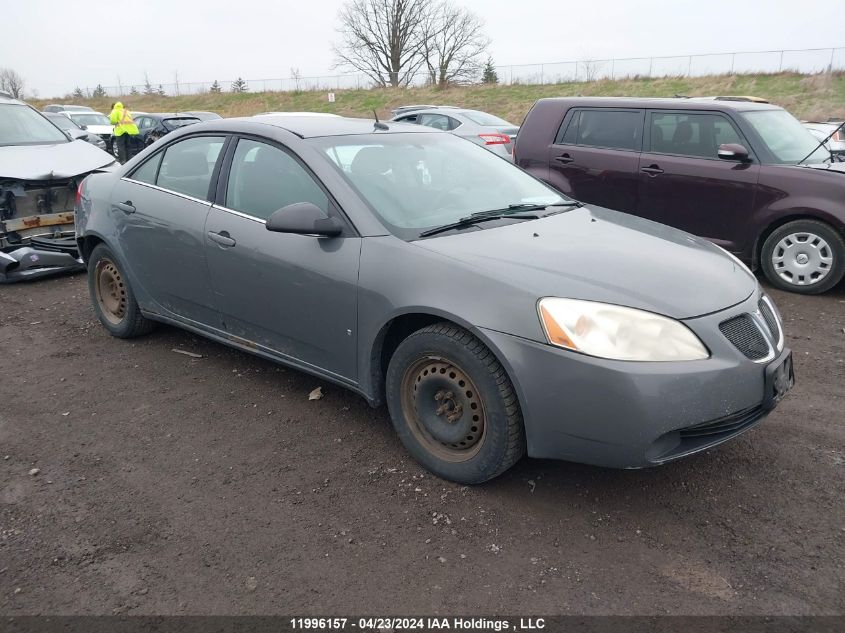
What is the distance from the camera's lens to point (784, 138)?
6.77 metres

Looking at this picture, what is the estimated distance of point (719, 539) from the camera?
9.05 feet

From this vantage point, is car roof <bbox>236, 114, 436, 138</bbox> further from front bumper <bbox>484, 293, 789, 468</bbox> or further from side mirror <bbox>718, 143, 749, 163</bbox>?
side mirror <bbox>718, 143, 749, 163</bbox>

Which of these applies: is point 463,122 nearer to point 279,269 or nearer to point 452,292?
point 279,269

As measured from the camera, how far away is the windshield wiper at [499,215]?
→ 336 cm

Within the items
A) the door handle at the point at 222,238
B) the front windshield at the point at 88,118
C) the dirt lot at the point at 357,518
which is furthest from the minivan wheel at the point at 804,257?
the front windshield at the point at 88,118

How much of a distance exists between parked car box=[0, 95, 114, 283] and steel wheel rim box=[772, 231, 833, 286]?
6921mm

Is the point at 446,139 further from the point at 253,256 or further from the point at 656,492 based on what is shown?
the point at 656,492

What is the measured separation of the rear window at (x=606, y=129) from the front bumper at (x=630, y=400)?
493 cm

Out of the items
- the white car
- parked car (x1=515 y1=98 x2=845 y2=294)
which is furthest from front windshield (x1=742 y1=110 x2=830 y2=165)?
the white car

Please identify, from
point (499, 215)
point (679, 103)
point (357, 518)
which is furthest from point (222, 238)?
point (679, 103)

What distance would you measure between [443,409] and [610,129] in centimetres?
535

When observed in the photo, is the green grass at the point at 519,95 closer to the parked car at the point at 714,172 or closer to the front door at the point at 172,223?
the parked car at the point at 714,172

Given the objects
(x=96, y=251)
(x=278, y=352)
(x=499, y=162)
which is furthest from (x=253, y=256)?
(x=96, y=251)

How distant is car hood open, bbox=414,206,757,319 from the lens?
2.82 meters
